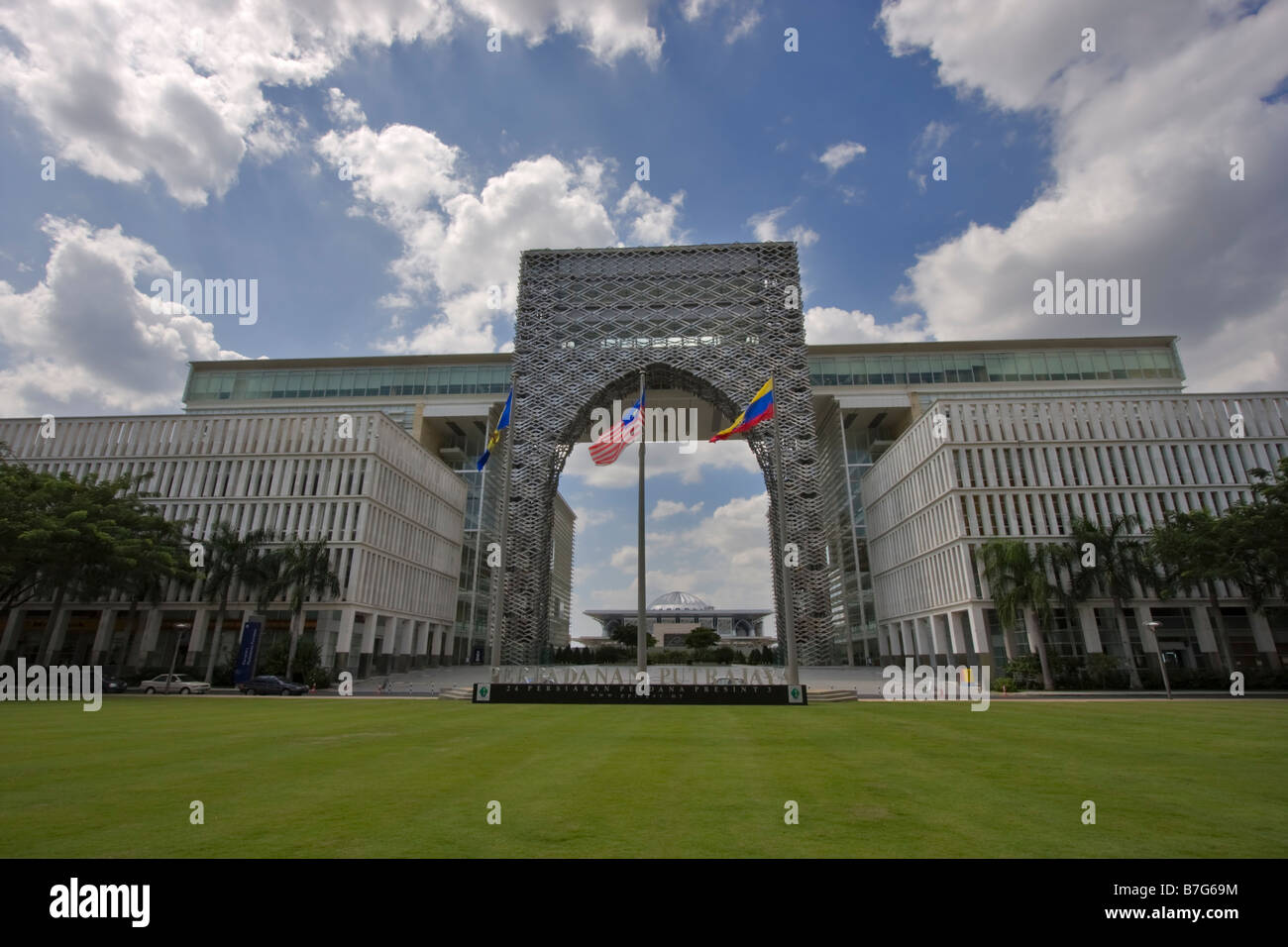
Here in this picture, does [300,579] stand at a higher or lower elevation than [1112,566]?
higher

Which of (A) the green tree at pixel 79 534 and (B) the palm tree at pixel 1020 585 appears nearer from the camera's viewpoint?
(A) the green tree at pixel 79 534

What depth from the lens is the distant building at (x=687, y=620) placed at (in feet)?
380

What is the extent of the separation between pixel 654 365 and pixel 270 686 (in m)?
36.2

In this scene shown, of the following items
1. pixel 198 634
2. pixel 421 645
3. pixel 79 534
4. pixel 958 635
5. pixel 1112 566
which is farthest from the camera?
pixel 421 645

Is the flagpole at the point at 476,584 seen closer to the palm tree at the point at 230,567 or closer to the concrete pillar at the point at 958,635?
the palm tree at the point at 230,567

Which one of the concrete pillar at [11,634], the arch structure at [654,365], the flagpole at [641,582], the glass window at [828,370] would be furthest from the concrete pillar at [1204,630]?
the concrete pillar at [11,634]

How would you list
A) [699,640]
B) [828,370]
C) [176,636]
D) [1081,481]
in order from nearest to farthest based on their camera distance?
[1081,481] < [176,636] < [828,370] < [699,640]

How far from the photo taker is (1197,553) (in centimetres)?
3697

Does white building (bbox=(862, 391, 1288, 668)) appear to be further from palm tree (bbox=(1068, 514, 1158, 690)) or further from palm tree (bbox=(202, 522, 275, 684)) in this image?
palm tree (bbox=(202, 522, 275, 684))

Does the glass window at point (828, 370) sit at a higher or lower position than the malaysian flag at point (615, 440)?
higher

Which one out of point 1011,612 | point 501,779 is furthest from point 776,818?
point 1011,612

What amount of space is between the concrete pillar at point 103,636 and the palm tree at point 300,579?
45.0 ft

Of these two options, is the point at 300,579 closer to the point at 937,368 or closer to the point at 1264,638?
the point at 937,368

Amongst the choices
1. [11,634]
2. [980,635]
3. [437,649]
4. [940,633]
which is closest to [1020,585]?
[980,635]
